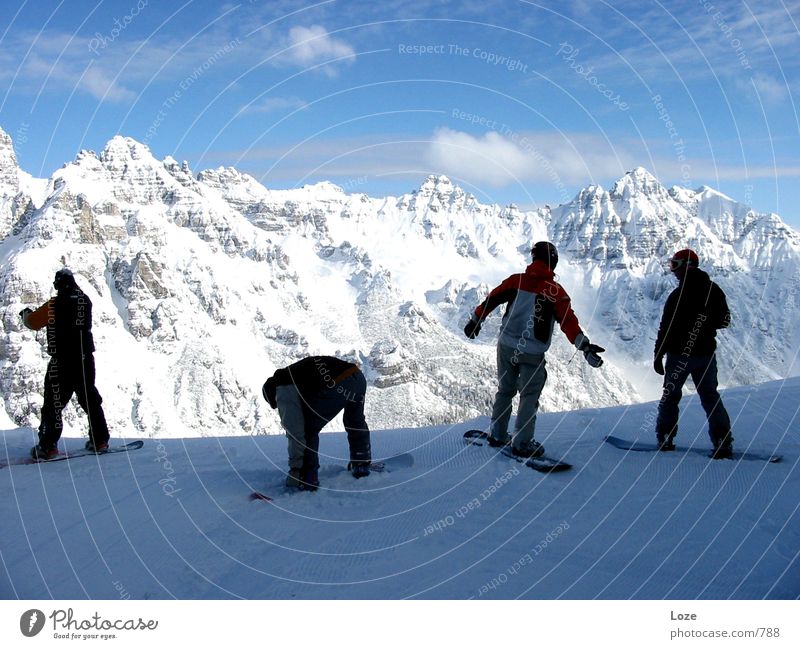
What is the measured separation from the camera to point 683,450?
Result: 7898 mm

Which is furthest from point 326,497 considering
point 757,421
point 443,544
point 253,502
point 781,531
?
point 757,421

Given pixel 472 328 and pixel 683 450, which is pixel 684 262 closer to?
pixel 683 450

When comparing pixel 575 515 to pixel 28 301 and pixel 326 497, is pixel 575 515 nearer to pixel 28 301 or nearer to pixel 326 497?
pixel 326 497

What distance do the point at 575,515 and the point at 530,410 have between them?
2005mm

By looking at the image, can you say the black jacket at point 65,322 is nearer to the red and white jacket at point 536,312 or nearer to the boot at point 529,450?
the red and white jacket at point 536,312

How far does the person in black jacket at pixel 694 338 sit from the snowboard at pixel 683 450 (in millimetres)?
131

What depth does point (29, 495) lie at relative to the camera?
22.3 ft

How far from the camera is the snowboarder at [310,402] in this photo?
6898 millimetres

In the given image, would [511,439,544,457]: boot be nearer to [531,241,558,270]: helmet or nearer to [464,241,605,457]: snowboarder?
[464,241,605,457]: snowboarder

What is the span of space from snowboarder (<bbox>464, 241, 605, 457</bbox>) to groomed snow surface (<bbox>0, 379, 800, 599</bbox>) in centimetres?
57

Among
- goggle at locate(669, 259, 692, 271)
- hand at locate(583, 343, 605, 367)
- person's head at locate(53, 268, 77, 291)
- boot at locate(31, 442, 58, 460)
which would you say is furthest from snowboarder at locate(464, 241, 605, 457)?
boot at locate(31, 442, 58, 460)

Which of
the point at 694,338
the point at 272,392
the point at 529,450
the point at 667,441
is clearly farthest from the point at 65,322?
the point at 694,338
